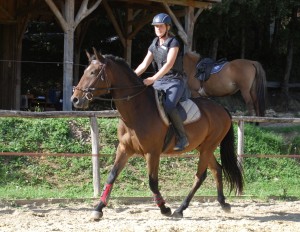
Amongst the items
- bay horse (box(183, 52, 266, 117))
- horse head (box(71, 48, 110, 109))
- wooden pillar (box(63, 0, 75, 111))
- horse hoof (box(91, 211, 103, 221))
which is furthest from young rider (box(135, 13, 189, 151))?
bay horse (box(183, 52, 266, 117))

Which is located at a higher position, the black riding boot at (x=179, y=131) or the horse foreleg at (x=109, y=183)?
the black riding boot at (x=179, y=131)

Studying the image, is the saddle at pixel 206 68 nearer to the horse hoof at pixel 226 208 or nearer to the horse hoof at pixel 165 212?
the horse hoof at pixel 226 208

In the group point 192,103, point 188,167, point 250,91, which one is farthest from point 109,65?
point 250,91

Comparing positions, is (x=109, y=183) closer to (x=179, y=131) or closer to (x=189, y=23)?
(x=179, y=131)

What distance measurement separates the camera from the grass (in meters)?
9.21

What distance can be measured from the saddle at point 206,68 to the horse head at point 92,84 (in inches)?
280

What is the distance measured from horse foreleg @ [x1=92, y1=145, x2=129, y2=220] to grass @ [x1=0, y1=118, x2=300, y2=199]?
6.33 feet

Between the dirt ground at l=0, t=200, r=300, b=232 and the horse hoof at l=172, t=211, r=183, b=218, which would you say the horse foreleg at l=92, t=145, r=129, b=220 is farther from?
the horse hoof at l=172, t=211, r=183, b=218

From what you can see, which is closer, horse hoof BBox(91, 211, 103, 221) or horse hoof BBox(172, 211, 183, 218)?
horse hoof BBox(91, 211, 103, 221)

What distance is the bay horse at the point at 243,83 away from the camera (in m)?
13.6

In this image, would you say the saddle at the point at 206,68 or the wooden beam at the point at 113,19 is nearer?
the saddle at the point at 206,68

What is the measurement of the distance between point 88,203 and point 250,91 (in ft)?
23.2

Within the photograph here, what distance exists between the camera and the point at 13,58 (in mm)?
16609

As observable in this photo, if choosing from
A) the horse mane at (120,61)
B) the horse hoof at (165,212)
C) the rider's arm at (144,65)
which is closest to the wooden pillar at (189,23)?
the rider's arm at (144,65)
